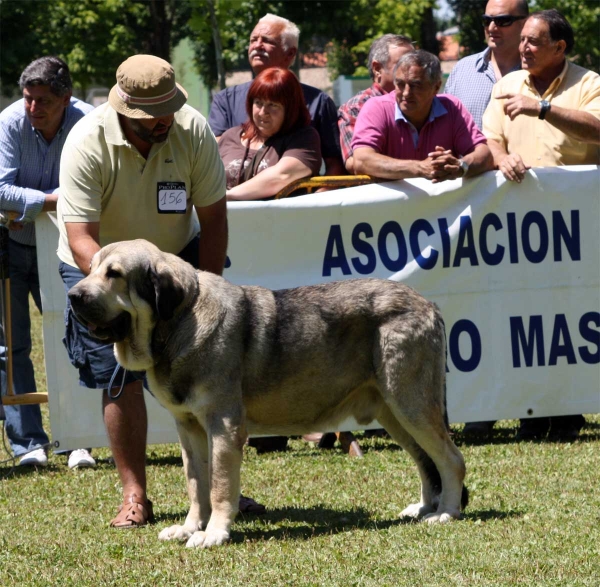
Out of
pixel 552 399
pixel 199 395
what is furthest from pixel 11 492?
pixel 552 399

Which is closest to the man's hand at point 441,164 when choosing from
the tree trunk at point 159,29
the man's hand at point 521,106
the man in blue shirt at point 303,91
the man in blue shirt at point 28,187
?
the man's hand at point 521,106

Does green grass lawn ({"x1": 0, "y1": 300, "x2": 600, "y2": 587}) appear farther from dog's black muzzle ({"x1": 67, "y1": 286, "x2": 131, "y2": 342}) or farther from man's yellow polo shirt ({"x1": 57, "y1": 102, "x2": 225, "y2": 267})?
man's yellow polo shirt ({"x1": 57, "y1": 102, "x2": 225, "y2": 267})

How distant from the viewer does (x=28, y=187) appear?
7.18 meters

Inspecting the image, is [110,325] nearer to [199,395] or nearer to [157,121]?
[199,395]

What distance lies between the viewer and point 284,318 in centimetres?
513

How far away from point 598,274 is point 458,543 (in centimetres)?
353

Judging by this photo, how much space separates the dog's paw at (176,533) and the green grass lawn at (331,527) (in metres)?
0.07

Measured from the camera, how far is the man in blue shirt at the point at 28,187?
272 inches

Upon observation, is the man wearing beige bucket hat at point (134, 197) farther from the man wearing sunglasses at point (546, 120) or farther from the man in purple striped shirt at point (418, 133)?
the man wearing sunglasses at point (546, 120)

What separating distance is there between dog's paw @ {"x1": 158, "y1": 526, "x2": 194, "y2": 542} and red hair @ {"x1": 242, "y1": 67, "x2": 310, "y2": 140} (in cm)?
337

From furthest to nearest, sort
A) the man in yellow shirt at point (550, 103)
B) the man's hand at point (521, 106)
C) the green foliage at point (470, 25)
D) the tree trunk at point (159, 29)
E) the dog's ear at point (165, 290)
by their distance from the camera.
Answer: the green foliage at point (470, 25), the tree trunk at point (159, 29), the man in yellow shirt at point (550, 103), the man's hand at point (521, 106), the dog's ear at point (165, 290)

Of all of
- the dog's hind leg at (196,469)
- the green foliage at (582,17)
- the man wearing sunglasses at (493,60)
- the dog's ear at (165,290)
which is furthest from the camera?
the green foliage at (582,17)

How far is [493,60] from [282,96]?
7.61ft

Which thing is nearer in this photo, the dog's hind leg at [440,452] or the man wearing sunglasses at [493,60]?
the dog's hind leg at [440,452]
